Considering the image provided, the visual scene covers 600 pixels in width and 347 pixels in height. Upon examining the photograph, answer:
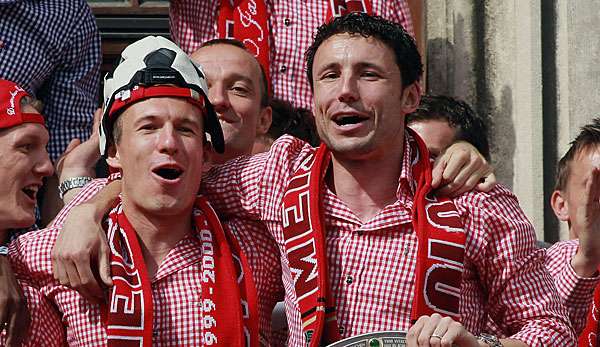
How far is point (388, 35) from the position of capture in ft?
14.9

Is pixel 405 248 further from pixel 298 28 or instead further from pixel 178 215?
pixel 298 28

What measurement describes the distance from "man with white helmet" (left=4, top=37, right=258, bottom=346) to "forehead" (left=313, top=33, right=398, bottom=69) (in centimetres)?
40

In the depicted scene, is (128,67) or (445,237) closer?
(445,237)

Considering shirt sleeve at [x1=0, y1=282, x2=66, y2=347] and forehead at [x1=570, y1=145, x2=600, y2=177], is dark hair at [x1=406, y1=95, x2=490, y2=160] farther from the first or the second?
shirt sleeve at [x1=0, y1=282, x2=66, y2=347]

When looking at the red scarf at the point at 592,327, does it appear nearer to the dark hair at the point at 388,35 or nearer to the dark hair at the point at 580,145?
the dark hair at the point at 580,145

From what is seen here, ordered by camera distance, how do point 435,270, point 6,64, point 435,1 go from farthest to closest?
point 435,1
point 6,64
point 435,270

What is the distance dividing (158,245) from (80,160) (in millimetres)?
1012

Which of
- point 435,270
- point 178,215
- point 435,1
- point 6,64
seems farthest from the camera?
point 435,1

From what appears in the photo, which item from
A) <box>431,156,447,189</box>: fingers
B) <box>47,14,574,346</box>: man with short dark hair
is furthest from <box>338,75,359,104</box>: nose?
<box>431,156,447,189</box>: fingers

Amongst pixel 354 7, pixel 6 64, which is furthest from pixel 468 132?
pixel 6 64

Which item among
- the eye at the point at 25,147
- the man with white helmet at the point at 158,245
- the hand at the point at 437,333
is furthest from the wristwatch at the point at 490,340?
the eye at the point at 25,147

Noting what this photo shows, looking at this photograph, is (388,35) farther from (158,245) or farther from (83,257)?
(83,257)

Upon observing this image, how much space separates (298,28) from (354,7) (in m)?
0.23

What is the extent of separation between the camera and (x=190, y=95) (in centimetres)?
450
